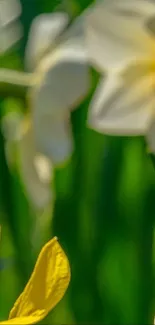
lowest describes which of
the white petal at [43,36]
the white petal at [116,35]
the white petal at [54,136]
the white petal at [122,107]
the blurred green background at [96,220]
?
the blurred green background at [96,220]

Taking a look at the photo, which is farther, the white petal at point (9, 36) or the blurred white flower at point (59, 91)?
the white petal at point (9, 36)

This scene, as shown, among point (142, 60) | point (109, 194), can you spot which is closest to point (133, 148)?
point (109, 194)

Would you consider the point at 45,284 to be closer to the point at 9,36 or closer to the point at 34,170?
the point at 34,170

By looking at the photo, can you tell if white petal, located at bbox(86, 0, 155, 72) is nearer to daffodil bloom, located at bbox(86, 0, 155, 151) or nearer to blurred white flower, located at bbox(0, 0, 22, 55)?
daffodil bloom, located at bbox(86, 0, 155, 151)

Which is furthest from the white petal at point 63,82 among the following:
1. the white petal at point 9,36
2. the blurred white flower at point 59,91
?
the white petal at point 9,36

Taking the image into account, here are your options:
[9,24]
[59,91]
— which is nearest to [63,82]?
[59,91]

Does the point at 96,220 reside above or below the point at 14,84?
below

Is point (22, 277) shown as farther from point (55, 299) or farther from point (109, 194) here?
point (55, 299)

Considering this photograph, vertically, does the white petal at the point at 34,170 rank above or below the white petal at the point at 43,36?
below

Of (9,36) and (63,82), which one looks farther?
(9,36)

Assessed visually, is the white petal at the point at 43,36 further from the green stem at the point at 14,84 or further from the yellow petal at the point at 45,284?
the yellow petal at the point at 45,284
